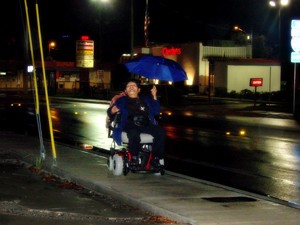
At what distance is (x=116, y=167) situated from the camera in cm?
991

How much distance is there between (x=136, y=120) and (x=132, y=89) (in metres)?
0.69

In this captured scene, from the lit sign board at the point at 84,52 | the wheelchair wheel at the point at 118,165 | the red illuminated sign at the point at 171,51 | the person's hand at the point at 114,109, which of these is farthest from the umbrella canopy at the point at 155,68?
the lit sign board at the point at 84,52

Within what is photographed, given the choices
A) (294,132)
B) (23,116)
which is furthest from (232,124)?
(23,116)

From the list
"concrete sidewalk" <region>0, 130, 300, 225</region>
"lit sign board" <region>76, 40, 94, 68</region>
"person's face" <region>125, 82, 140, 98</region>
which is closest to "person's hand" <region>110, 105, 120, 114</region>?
"person's face" <region>125, 82, 140, 98</region>

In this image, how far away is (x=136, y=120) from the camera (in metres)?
10.1

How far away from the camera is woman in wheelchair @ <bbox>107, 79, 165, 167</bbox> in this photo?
32.7 feet

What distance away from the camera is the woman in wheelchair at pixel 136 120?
995 centimetres

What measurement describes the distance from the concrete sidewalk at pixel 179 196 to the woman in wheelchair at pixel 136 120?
49cm

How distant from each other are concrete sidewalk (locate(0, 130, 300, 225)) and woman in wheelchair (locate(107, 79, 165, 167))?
485 mm

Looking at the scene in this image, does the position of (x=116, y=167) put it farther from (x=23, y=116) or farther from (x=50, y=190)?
(x=23, y=116)

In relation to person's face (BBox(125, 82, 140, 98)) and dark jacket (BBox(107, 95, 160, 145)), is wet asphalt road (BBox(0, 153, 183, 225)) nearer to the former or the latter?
dark jacket (BBox(107, 95, 160, 145))

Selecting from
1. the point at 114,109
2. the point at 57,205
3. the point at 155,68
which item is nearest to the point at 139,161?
the point at 114,109

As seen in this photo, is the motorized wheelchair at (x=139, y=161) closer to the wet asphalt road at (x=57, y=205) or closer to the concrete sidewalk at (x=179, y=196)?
the concrete sidewalk at (x=179, y=196)

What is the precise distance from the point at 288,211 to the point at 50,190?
12.4ft
